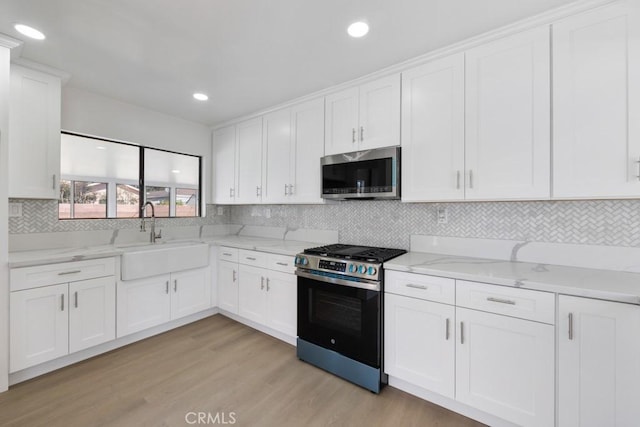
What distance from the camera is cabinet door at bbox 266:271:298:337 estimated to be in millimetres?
2621

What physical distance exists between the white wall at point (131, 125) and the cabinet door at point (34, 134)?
12.8 inches

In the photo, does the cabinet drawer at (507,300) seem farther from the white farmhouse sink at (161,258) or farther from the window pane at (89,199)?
the window pane at (89,199)

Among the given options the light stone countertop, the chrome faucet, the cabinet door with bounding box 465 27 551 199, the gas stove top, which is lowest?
the light stone countertop

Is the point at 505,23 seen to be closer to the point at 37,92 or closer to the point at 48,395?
the point at 37,92

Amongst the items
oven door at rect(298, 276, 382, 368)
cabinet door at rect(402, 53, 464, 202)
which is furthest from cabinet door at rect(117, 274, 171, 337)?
cabinet door at rect(402, 53, 464, 202)

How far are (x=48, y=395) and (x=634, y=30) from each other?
4.26m

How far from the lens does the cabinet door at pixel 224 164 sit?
3.68 m

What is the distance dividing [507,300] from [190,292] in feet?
9.93

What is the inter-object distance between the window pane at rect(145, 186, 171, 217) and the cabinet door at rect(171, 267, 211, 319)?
927 millimetres

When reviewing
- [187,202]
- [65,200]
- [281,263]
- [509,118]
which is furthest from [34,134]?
[509,118]

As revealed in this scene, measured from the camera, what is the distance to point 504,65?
1.82m

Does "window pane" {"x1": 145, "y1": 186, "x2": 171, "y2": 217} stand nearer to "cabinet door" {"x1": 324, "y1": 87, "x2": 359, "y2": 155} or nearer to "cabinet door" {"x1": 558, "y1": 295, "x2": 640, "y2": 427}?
"cabinet door" {"x1": 324, "y1": 87, "x2": 359, "y2": 155}

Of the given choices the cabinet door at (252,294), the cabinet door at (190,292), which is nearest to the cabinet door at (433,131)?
the cabinet door at (252,294)

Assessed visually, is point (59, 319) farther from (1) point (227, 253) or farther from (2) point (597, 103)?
(2) point (597, 103)
